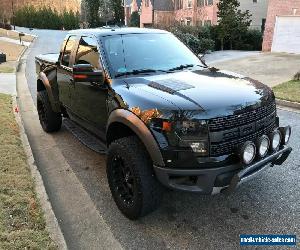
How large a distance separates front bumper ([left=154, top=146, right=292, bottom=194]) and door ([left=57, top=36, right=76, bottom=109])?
2.51m

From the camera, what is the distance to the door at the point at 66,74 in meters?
5.17

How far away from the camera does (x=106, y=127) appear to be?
4121mm

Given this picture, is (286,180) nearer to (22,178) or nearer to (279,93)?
(22,178)

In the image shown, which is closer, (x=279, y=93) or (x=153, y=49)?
(x=153, y=49)

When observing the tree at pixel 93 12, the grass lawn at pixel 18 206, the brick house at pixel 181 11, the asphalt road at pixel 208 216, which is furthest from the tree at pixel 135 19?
the asphalt road at pixel 208 216

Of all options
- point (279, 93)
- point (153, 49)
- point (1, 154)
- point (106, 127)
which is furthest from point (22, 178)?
point (279, 93)

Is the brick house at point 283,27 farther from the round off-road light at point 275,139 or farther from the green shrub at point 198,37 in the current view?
the round off-road light at point 275,139

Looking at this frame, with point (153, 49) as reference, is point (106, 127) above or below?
below

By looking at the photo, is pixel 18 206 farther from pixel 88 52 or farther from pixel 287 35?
pixel 287 35

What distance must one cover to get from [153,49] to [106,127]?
125 centimetres

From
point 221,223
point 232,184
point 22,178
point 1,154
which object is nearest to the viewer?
point 232,184

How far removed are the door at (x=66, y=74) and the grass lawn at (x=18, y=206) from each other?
42.5 inches

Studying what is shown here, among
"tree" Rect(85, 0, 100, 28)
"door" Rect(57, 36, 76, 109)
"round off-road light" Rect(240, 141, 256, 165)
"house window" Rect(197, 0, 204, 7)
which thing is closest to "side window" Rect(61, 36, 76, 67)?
"door" Rect(57, 36, 76, 109)

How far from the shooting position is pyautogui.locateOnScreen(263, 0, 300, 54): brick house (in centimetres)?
2038
